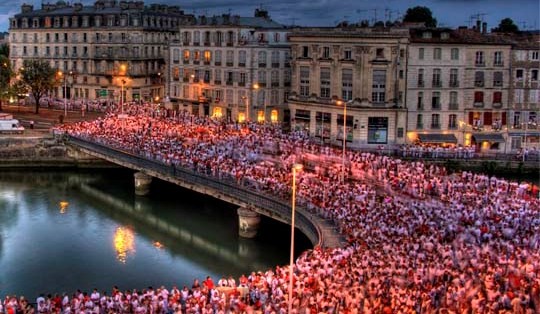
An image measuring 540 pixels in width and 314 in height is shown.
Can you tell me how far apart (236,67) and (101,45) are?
1261 inches

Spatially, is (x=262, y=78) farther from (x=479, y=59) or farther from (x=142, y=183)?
(x=142, y=183)

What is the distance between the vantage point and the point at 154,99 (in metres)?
119

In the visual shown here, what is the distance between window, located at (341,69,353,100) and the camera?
76.9 m

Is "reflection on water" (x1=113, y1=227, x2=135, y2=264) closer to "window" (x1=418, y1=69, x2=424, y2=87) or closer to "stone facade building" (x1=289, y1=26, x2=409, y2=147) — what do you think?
"stone facade building" (x1=289, y1=26, x2=409, y2=147)

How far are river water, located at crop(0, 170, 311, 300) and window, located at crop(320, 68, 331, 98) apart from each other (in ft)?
67.3

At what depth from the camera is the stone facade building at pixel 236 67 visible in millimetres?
92312

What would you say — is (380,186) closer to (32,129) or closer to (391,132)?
(391,132)

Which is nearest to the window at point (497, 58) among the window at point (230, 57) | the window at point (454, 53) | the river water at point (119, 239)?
the window at point (454, 53)

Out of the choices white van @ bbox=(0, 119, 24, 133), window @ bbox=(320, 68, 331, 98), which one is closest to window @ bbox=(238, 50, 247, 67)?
window @ bbox=(320, 68, 331, 98)

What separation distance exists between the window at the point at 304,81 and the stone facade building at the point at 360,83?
122cm

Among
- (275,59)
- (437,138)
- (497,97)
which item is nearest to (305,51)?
(275,59)

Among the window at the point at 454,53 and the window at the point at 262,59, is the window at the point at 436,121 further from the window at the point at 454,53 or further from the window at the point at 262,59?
the window at the point at 262,59

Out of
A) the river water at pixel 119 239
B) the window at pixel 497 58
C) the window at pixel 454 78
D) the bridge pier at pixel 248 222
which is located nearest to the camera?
the river water at pixel 119 239

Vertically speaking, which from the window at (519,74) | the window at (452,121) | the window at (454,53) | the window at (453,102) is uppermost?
the window at (454,53)
